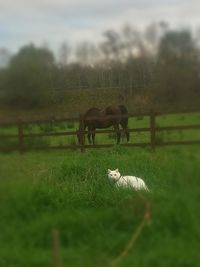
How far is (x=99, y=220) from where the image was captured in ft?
15.8

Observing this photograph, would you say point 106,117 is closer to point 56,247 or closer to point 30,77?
point 30,77

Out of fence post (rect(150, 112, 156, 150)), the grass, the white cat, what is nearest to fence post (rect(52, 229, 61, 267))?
the grass

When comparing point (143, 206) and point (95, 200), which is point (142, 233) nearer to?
point (143, 206)

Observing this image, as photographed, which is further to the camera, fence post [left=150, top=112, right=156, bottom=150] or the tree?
fence post [left=150, top=112, right=156, bottom=150]

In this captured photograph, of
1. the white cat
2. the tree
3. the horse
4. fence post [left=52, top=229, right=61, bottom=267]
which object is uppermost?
the tree

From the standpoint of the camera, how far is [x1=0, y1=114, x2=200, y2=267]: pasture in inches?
165

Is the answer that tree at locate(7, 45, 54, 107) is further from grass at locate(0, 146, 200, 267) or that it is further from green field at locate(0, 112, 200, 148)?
grass at locate(0, 146, 200, 267)

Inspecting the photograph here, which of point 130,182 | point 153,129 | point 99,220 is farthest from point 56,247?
point 130,182

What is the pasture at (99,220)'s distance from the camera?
4199 millimetres

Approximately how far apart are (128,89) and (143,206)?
1016mm

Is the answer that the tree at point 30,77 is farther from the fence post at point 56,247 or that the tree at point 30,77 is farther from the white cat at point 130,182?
the white cat at point 130,182

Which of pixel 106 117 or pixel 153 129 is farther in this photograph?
pixel 106 117

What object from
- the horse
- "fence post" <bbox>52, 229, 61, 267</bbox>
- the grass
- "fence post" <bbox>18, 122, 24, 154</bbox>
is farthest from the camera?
the horse

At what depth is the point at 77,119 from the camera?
216 inches
